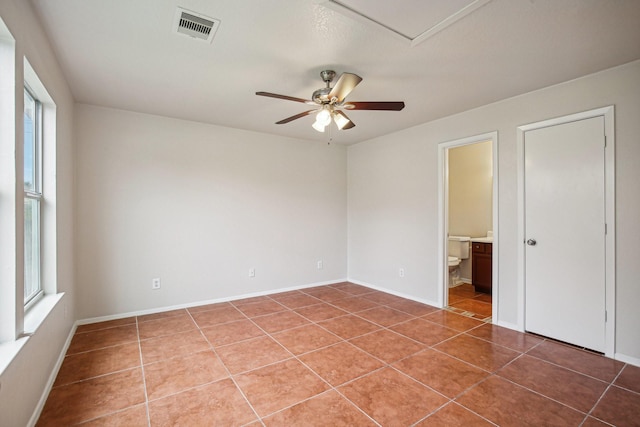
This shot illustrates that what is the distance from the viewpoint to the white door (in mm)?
2656

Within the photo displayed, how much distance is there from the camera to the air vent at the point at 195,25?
186 centimetres

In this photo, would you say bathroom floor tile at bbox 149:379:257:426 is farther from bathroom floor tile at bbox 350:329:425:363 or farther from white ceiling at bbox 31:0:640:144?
white ceiling at bbox 31:0:640:144

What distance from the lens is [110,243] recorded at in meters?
3.51

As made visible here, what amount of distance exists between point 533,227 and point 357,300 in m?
2.32

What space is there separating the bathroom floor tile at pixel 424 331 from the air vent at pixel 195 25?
123 inches

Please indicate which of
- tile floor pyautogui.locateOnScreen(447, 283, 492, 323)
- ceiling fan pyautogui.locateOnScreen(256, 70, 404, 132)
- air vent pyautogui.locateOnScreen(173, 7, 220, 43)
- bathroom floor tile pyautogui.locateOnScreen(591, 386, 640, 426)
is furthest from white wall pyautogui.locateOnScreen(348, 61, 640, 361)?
air vent pyautogui.locateOnScreen(173, 7, 220, 43)

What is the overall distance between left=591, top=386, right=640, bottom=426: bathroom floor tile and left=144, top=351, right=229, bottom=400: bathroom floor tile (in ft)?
8.29

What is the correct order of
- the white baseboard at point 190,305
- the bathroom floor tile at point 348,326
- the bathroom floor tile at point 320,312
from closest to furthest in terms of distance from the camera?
the bathroom floor tile at point 348,326
the white baseboard at point 190,305
the bathroom floor tile at point 320,312

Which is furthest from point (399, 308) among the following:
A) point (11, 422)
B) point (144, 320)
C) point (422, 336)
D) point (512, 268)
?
point (11, 422)

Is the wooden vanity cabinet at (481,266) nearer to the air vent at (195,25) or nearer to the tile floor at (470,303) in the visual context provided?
the tile floor at (470,303)

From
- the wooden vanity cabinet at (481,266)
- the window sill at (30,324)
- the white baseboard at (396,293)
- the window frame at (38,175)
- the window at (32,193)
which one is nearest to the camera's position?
the window sill at (30,324)

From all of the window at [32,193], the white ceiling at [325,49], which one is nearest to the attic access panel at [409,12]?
the white ceiling at [325,49]

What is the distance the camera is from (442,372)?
7.73ft

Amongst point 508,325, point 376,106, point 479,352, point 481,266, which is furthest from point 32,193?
point 481,266
